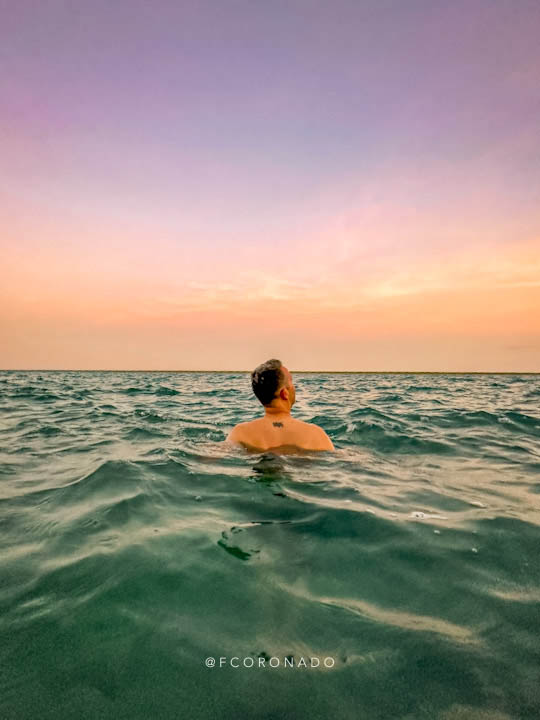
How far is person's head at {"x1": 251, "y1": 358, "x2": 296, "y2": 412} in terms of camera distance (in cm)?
576

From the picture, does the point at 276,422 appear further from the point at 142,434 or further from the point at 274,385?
the point at 142,434

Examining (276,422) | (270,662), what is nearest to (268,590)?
(270,662)

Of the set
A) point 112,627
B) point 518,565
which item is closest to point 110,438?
point 112,627

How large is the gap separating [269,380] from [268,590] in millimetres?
3418

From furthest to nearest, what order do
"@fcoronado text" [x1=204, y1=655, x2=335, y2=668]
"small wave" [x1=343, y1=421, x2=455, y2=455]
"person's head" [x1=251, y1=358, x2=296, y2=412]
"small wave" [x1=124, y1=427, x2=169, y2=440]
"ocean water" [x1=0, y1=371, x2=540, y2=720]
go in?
"small wave" [x1=124, y1=427, x2=169, y2=440]
"small wave" [x1=343, y1=421, x2=455, y2=455]
"person's head" [x1=251, y1=358, x2=296, y2=412]
"@fcoronado text" [x1=204, y1=655, x2=335, y2=668]
"ocean water" [x1=0, y1=371, x2=540, y2=720]

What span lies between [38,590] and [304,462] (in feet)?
11.7

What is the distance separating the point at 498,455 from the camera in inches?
263

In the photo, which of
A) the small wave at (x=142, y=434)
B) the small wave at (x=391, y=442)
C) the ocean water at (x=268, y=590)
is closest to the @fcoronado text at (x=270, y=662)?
the ocean water at (x=268, y=590)

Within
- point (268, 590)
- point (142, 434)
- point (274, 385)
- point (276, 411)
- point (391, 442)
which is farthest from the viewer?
point (142, 434)

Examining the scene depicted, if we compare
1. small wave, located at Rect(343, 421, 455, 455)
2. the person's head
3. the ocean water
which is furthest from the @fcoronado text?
small wave, located at Rect(343, 421, 455, 455)

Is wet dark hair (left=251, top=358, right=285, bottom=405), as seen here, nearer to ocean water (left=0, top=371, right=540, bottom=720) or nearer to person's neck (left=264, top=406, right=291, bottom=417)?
person's neck (left=264, top=406, right=291, bottom=417)

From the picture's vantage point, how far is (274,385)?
5.75m

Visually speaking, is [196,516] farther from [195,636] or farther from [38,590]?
[195,636]

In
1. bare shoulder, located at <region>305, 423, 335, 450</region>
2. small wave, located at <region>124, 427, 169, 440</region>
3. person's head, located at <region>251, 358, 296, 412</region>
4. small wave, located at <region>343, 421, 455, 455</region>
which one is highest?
person's head, located at <region>251, 358, 296, 412</region>
